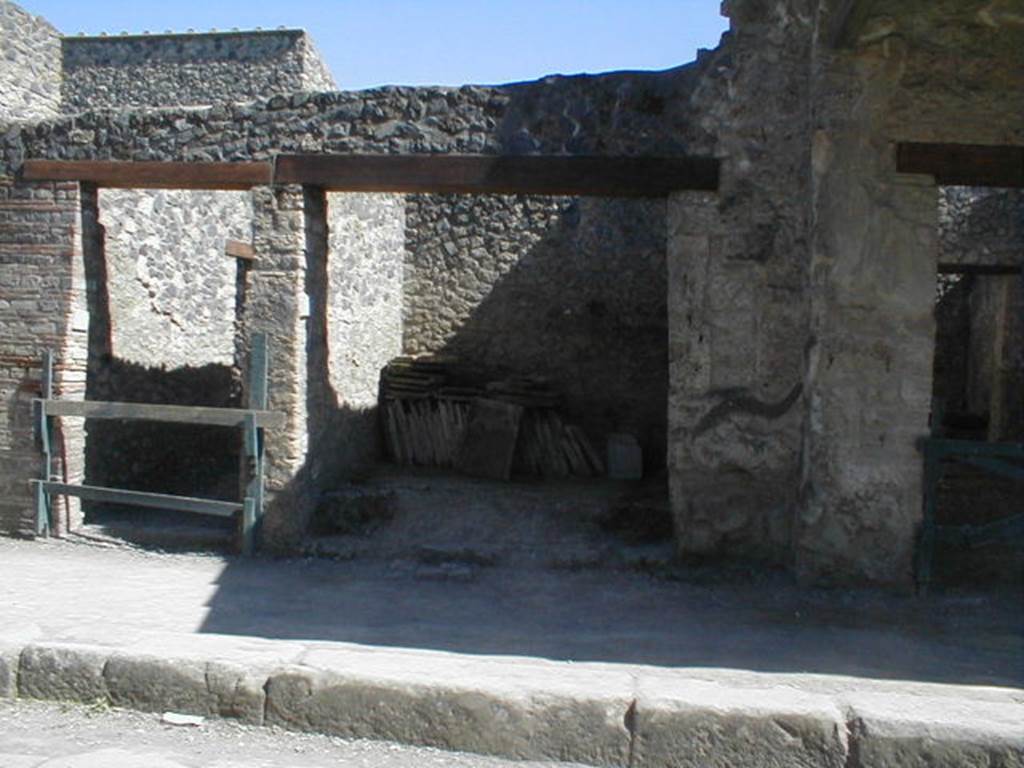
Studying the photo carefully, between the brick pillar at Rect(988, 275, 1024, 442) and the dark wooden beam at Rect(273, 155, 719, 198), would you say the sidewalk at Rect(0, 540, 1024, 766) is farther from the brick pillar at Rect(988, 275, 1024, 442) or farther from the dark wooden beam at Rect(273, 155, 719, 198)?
the brick pillar at Rect(988, 275, 1024, 442)

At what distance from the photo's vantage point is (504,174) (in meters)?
6.46

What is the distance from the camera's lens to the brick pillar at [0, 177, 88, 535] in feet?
23.2

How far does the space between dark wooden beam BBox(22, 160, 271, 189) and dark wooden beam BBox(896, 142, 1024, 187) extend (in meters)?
3.98

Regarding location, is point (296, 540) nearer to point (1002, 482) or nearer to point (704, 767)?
point (704, 767)

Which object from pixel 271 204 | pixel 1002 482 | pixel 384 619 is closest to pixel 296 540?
pixel 384 619

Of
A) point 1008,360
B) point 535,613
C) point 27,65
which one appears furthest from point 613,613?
point 27,65

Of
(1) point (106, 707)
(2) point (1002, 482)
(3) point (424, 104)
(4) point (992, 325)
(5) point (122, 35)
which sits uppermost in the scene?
(5) point (122, 35)

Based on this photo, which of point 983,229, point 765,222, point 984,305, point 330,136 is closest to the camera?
point 765,222

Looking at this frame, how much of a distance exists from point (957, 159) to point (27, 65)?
12.6 m

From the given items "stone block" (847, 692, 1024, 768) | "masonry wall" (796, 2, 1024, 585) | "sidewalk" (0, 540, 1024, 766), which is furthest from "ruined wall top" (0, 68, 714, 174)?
"stone block" (847, 692, 1024, 768)

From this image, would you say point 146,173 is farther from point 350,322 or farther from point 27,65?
Answer: point 27,65

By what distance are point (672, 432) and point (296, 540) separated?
2.55 metres

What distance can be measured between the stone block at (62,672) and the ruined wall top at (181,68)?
544 inches

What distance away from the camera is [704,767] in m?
3.78
